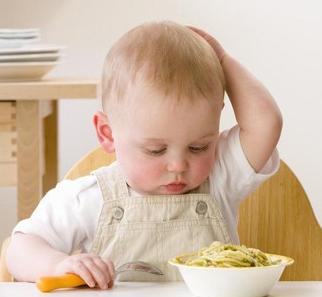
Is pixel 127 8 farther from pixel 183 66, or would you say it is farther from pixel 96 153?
pixel 183 66

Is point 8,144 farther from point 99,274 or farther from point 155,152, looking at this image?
point 99,274

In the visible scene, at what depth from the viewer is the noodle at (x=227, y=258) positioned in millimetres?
A: 886

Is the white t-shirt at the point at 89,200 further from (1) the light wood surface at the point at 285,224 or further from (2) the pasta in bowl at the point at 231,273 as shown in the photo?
(2) the pasta in bowl at the point at 231,273

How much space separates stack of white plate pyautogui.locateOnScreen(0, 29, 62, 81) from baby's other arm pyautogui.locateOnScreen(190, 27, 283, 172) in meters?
0.81

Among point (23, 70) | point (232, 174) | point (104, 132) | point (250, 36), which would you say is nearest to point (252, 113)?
point (232, 174)

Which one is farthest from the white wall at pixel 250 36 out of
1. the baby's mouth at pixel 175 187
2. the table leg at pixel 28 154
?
the baby's mouth at pixel 175 187

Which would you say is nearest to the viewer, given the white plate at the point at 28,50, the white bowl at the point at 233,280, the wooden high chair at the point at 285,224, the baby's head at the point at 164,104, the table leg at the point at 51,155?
the white bowl at the point at 233,280

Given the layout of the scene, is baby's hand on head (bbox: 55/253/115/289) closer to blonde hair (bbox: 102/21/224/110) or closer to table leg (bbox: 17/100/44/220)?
blonde hair (bbox: 102/21/224/110)

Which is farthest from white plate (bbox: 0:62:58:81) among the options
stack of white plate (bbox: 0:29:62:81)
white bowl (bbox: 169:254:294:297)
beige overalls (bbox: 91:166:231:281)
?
white bowl (bbox: 169:254:294:297)

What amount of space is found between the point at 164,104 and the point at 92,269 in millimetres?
224

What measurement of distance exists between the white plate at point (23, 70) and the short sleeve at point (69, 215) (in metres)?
A: 0.77

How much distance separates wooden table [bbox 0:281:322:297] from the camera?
90cm

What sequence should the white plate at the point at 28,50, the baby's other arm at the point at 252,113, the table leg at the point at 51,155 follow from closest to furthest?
A: 1. the baby's other arm at the point at 252,113
2. the white plate at the point at 28,50
3. the table leg at the point at 51,155

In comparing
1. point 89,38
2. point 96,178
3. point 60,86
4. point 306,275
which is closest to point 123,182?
point 96,178
